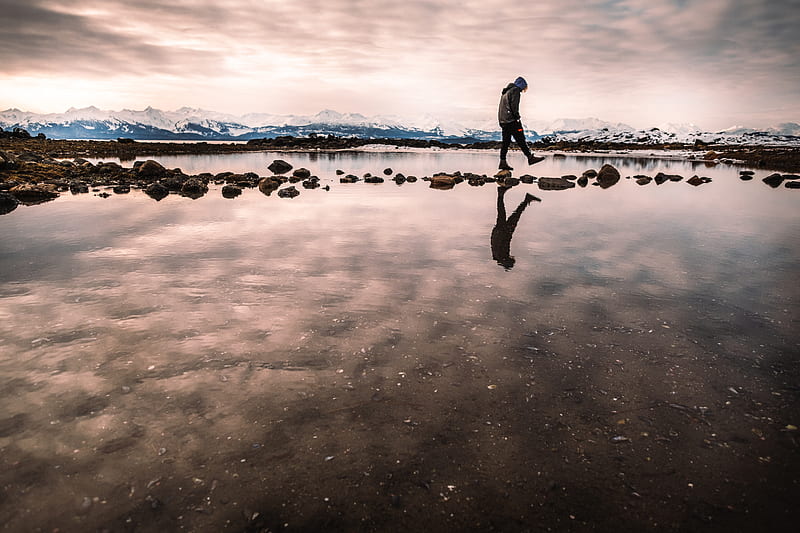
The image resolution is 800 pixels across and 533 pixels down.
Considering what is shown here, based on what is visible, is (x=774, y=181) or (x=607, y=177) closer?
(x=774, y=181)

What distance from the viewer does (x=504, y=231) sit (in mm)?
11281

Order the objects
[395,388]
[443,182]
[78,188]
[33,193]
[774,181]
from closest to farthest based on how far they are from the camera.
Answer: [395,388], [33,193], [78,188], [443,182], [774,181]

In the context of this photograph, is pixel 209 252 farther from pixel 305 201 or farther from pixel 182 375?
pixel 305 201

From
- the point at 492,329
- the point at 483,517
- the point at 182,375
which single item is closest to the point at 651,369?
the point at 492,329

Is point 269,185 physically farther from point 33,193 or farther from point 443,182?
point 33,193

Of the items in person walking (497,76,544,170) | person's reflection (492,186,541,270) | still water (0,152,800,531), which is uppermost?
person walking (497,76,544,170)

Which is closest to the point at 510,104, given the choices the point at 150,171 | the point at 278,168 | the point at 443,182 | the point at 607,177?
the point at 443,182

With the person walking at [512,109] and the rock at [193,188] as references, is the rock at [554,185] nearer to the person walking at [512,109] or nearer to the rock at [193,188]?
the person walking at [512,109]

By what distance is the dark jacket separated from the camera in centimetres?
2194

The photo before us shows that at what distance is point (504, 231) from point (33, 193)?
1929 centimetres

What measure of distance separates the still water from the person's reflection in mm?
159

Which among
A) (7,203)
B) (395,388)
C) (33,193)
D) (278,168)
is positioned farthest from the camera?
(278,168)

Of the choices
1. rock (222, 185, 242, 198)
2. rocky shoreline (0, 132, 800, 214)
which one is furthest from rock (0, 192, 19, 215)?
rock (222, 185, 242, 198)

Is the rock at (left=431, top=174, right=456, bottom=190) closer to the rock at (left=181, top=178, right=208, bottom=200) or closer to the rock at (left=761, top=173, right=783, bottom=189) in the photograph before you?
the rock at (left=181, top=178, right=208, bottom=200)
